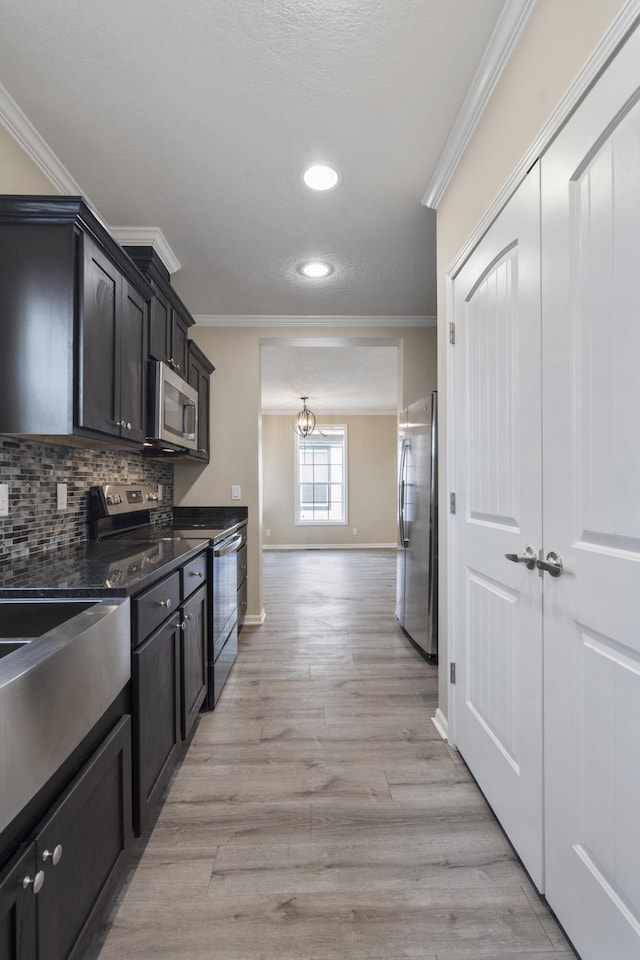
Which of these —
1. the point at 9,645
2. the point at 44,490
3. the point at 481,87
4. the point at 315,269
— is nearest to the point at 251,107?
the point at 481,87

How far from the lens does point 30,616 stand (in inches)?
48.3

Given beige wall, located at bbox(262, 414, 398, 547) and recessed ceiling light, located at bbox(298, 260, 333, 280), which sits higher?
recessed ceiling light, located at bbox(298, 260, 333, 280)

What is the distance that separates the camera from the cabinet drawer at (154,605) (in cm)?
137

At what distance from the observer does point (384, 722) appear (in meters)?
2.24

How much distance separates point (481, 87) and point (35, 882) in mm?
2456

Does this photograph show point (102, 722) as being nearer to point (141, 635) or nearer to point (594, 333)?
point (141, 635)

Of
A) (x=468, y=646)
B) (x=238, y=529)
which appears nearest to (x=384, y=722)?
(x=468, y=646)

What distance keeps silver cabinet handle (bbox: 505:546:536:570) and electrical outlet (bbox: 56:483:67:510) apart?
1.87m

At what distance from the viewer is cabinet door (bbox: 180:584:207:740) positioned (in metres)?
1.86

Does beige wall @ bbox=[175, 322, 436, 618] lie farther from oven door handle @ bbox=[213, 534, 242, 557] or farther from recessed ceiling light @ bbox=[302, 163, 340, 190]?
recessed ceiling light @ bbox=[302, 163, 340, 190]

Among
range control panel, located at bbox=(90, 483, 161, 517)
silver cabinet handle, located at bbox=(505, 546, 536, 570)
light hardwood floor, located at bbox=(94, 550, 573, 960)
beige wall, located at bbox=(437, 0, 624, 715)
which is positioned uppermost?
beige wall, located at bbox=(437, 0, 624, 715)

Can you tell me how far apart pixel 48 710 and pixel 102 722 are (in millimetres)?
397

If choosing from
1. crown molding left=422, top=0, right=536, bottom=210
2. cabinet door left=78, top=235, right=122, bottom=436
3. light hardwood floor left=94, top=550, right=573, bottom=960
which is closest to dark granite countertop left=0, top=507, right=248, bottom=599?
cabinet door left=78, top=235, right=122, bottom=436

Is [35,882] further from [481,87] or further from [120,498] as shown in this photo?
[481,87]
